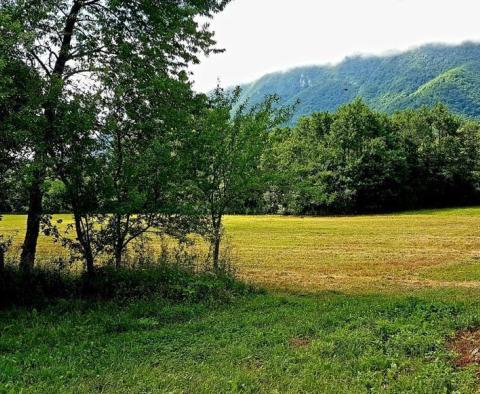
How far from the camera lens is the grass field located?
554cm

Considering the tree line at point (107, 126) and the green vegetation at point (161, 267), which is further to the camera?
the tree line at point (107, 126)

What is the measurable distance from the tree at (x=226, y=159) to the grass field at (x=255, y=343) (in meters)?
2.69

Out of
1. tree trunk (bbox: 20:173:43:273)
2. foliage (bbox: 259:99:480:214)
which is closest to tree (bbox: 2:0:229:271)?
tree trunk (bbox: 20:173:43:273)

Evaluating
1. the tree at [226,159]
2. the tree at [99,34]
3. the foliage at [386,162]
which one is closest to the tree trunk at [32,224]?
the tree at [99,34]

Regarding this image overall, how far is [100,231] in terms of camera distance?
1031 cm

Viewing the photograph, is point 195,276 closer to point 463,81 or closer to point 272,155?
point 272,155

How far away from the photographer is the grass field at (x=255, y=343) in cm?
554

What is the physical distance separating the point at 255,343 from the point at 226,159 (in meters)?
6.49

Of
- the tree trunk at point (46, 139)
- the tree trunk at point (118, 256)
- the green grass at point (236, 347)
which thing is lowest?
the green grass at point (236, 347)

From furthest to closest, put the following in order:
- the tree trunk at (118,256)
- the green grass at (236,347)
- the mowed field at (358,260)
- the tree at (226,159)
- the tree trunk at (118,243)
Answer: the mowed field at (358,260) → the tree at (226,159) → the tree trunk at (118,256) → the tree trunk at (118,243) → the green grass at (236,347)

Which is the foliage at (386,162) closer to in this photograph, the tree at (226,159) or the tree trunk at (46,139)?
A: the tree at (226,159)

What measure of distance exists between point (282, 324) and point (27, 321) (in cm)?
458

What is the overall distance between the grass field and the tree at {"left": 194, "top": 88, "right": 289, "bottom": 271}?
269cm

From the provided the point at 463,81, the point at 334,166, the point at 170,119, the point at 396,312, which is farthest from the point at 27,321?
the point at 463,81
